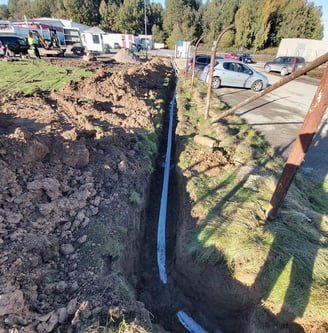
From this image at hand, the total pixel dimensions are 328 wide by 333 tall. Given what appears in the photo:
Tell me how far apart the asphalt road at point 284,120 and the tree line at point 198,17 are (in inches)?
1008

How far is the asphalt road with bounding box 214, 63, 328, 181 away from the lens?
5.69m

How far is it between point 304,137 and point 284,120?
6308 mm

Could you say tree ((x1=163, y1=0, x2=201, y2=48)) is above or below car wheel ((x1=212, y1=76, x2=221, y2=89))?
above

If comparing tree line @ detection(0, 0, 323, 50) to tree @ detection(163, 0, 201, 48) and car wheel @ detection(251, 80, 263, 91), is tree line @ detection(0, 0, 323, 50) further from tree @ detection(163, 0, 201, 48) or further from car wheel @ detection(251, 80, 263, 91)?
car wheel @ detection(251, 80, 263, 91)

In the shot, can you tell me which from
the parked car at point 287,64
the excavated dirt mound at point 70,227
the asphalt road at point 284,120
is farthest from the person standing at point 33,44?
the parked car at point 287,64

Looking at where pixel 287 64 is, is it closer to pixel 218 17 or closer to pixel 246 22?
pixel 246 22

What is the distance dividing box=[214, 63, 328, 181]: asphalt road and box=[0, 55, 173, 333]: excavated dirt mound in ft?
12.9

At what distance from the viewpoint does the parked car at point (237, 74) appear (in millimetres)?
12086

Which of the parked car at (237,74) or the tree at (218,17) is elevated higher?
the tree at (218,17)

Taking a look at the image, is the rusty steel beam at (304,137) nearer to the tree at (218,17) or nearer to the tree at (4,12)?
the tree at (218,17)

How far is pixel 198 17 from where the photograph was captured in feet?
171

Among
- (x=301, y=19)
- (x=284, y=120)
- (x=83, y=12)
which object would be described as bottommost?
(x=284, y=120)

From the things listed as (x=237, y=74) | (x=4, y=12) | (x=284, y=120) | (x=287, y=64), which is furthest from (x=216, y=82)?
(x=4, y=12)

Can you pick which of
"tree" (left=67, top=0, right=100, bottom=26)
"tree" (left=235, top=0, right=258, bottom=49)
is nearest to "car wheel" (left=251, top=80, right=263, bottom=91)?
"tree" (left=235, top=0, right=258, bottom=49)
